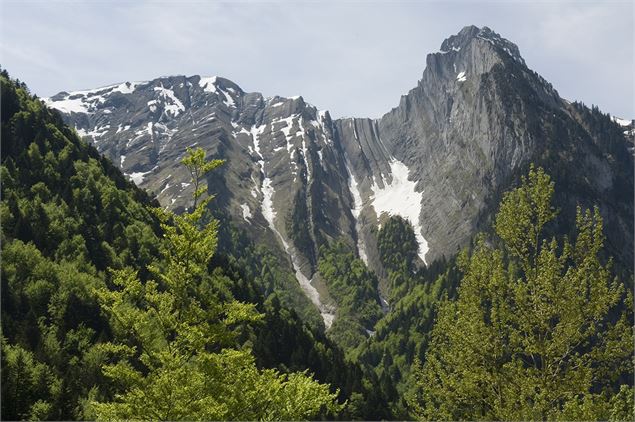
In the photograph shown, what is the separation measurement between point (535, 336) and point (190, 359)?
13.2m

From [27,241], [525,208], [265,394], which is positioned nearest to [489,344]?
[525,208]

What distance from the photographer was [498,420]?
17078 mm

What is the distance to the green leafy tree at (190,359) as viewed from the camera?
1567 centimetres

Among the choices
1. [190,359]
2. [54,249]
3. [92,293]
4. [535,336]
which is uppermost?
[54,249]

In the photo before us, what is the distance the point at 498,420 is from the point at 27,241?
10402cm

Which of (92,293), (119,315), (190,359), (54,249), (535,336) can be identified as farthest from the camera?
(54,249)

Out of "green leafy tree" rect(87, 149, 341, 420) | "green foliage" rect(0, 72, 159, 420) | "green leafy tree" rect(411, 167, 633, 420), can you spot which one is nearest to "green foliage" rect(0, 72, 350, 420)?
"green leafy tree" rect(87, 149, 341, 420)

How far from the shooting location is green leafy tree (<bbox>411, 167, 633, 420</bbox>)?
16594 millimetres

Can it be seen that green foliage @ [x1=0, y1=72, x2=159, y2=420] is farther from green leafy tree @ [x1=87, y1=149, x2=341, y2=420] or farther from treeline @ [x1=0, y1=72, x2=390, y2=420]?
green leafy tree @ [x1=87, y1=149, x2=341, y2=420]

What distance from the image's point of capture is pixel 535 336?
18312 mm

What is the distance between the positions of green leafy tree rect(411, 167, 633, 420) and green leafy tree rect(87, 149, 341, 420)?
5576 millimetres

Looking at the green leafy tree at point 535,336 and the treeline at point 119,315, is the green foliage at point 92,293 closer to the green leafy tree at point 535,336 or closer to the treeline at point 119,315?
the treeline at point 119,315

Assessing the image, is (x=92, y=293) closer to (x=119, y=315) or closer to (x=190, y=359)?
(x=119, y=315)

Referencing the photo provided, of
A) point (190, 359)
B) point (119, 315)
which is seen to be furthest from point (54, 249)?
point (119, 315)
